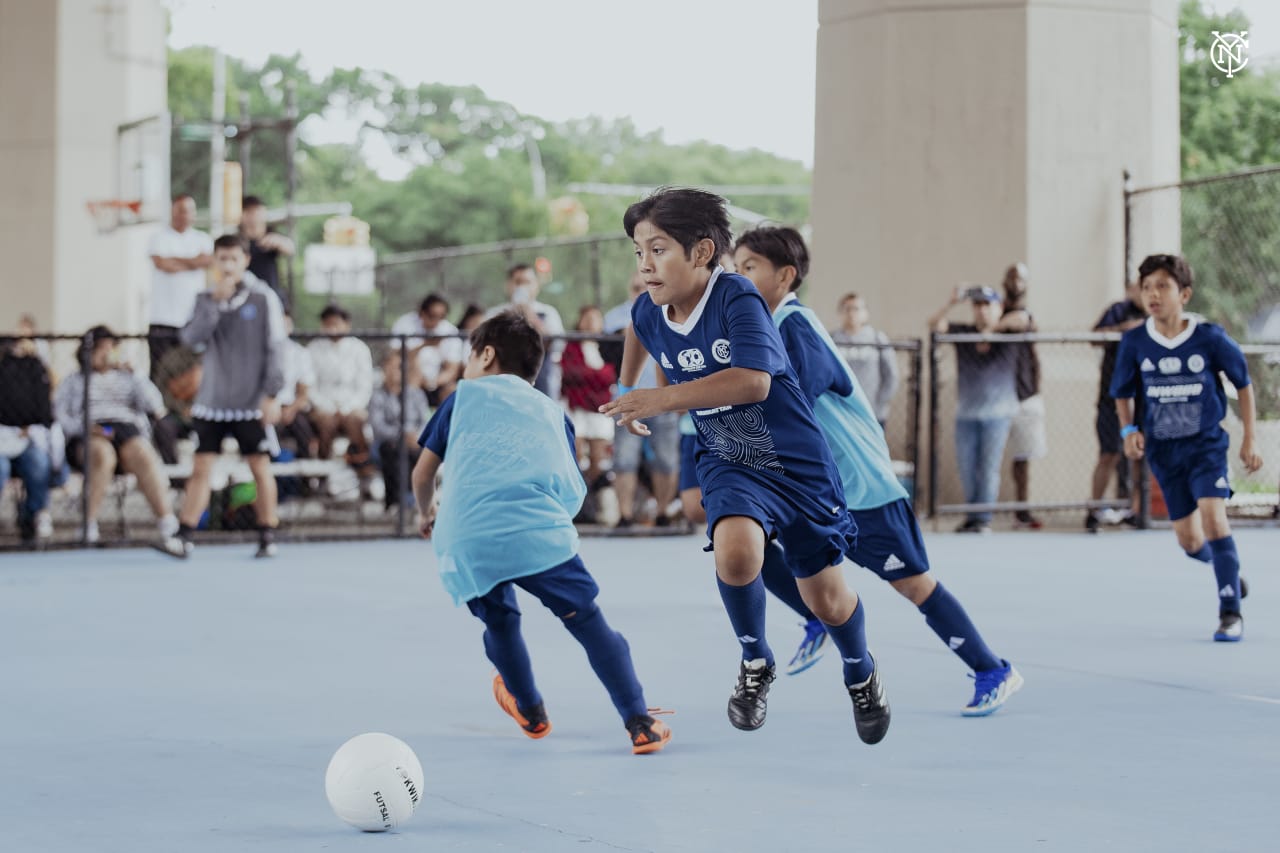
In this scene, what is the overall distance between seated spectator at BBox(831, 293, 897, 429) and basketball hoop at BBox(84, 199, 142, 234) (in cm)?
1057

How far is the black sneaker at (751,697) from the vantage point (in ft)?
15.3

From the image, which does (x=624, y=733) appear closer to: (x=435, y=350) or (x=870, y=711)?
(x=870, y=711)

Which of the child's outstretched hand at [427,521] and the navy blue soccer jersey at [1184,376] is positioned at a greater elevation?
the navy blue soccer jersey at [1184,376]

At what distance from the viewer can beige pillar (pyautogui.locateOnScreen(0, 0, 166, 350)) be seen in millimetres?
19344

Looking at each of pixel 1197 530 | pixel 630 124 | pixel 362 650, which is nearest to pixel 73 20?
pixel 362 650

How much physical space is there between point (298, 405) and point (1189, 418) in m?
7.76

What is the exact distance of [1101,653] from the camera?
691 cm

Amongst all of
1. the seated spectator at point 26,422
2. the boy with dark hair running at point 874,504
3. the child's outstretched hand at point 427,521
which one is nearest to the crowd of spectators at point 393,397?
the seated spectator at point 26,422

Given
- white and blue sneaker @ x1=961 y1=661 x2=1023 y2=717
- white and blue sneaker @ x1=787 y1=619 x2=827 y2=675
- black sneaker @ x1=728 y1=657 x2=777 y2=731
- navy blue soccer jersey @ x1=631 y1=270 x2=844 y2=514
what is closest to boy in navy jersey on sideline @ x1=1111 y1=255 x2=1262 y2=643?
white and blue sneaker @ x1=787 y1=619 x2=827 y2=675

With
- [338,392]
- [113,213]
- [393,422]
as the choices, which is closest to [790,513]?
[393,422]

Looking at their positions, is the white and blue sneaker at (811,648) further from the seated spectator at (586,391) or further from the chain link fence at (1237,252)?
the chain link fence at (1237,252)

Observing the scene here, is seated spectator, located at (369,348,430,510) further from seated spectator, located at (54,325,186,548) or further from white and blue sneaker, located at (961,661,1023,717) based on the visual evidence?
white and blue sneaker, located at (961,661,1023,717)

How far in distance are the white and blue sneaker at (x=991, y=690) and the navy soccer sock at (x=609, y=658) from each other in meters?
1.25

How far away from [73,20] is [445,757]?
17.1 meters
